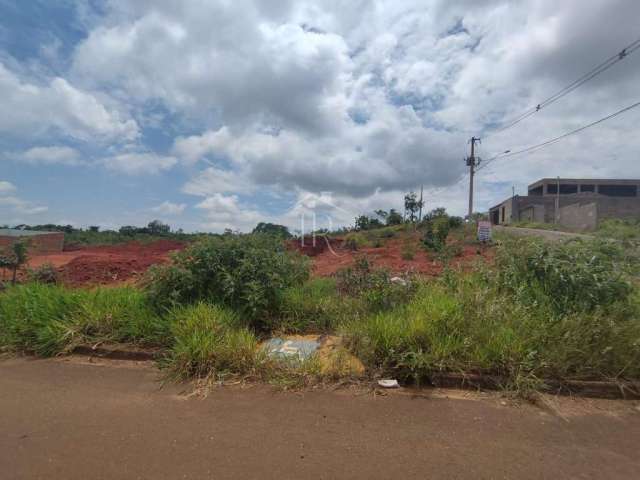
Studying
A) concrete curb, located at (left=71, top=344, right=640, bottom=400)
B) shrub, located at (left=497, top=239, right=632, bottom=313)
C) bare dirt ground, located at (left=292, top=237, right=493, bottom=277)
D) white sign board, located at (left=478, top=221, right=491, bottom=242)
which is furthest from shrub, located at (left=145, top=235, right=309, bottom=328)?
white sign board, located at (left=478, top=221, right=491, bottom=242)

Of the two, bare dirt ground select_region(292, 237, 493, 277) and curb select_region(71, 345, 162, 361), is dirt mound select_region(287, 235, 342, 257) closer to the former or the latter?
bare dirt ground select_region(292, 237, 493, 277)

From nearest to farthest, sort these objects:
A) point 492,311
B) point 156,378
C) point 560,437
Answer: point 560,437, point 156,378, point 492,311

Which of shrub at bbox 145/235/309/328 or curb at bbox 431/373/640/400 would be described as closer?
curb at bbox 431/373/640/400

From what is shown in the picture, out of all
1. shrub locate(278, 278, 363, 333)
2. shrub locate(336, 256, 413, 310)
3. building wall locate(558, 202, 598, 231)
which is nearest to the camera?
shrub locate(336, 256, 413, 310)

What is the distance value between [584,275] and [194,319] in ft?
14.0

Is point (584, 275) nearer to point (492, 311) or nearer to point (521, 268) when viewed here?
point (521, 268)

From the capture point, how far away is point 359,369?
3.21 meters

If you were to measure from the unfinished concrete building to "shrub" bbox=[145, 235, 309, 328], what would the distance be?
1266 inches

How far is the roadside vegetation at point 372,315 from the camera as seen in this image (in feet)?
10.0

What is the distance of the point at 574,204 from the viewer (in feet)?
108

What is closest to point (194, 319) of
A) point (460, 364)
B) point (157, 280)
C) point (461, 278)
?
point (157, 280)

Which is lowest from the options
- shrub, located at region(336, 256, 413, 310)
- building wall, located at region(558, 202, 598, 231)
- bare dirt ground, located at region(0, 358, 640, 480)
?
bare dirt ground, located at region(0, 358, 640, 480)

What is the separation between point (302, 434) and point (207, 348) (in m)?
1.42

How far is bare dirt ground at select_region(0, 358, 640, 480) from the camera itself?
2037 mm
